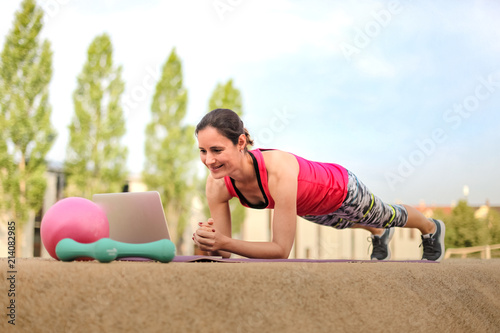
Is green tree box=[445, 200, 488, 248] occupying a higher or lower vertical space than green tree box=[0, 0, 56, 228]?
lower

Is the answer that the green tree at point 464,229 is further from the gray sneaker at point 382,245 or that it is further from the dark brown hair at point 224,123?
the dark brown hair at point 224,123

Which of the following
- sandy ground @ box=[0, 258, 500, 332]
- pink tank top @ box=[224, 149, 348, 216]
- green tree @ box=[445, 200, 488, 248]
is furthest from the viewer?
green tree @ box=[445, 200, 488, 248]

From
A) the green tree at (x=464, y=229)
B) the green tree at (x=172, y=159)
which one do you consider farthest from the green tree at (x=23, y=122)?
the green tree at (x=464, y=229)

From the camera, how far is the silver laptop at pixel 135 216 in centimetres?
219

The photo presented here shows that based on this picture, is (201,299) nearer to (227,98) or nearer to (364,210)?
(364,210)

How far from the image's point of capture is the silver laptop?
2.19 m

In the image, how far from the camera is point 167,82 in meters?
19.0

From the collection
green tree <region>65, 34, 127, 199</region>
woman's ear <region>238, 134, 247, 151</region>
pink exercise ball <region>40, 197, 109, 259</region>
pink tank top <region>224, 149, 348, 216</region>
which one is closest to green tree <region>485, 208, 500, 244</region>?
green tree <region>65, 34, 127, 199</region>

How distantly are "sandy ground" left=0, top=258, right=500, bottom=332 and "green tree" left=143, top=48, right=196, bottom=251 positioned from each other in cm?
1637

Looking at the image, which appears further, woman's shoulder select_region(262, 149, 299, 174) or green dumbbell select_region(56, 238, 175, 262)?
woman's shoulder select_region(262, 149, 299, 174)

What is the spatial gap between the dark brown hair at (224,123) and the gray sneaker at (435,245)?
6.49 ft

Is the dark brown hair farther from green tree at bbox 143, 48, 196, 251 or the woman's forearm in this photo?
green tree at bbox 143, 48, 196, 251

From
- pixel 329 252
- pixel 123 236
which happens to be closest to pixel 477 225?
pixel 329 252

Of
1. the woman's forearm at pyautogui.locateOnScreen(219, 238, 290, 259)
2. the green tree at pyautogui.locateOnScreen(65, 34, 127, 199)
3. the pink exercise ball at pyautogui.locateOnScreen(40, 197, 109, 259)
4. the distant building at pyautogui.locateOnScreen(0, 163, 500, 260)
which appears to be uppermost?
the green tree at pyautogui.locateOnScreen(65, 34, 127, 199)
